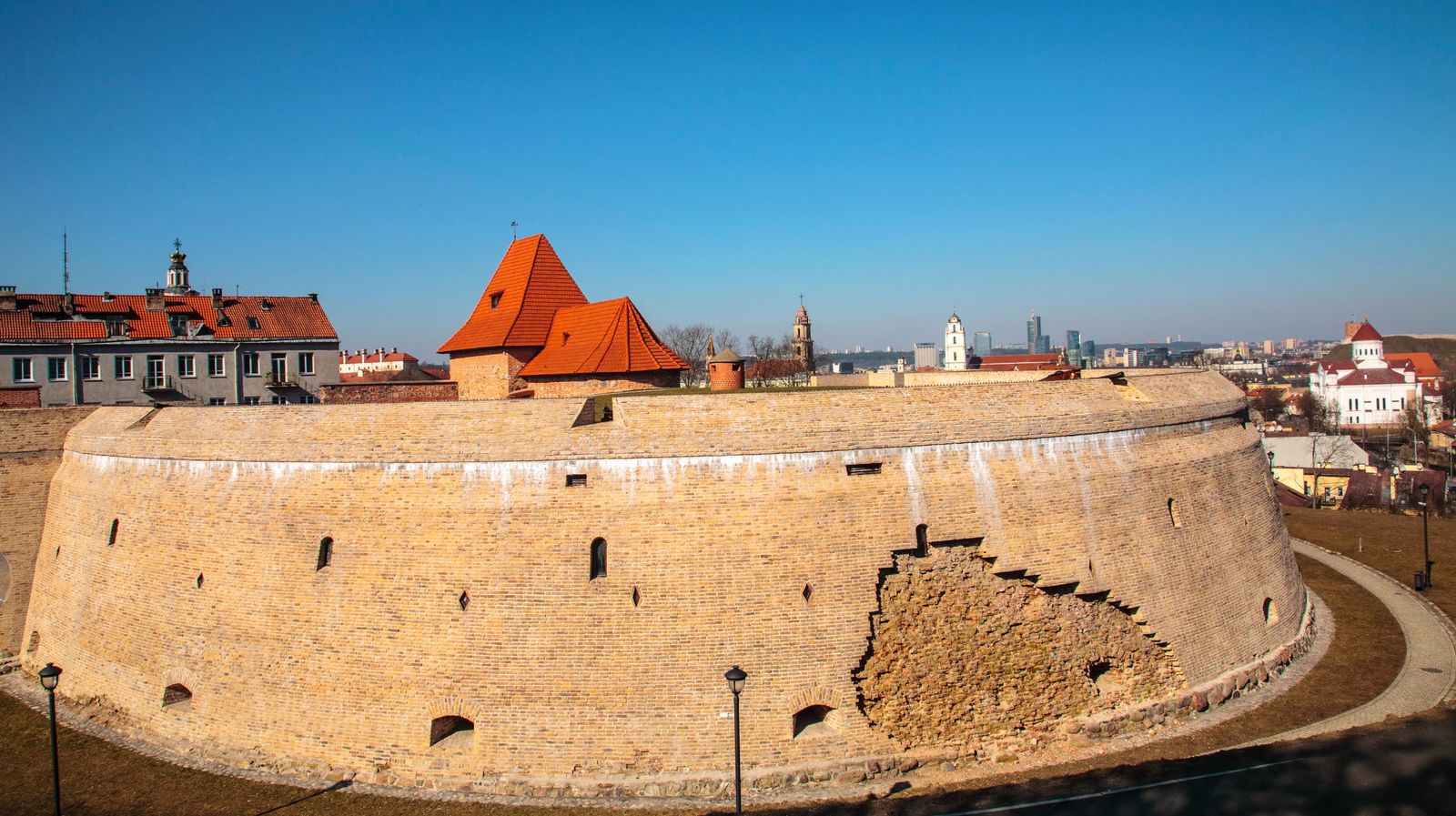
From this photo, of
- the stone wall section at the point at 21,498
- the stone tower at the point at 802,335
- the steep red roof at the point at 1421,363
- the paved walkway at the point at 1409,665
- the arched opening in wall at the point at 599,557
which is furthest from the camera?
the steep red roof at the point at 1421,363

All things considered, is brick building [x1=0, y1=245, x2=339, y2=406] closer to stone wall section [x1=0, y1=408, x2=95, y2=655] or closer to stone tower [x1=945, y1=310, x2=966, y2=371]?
stone wall section [x1=0, y1=408, x2=95, y2=655]

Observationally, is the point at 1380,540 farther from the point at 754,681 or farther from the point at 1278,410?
the point at 1278,410

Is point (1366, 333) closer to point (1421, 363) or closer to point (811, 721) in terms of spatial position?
point (1421, 363)

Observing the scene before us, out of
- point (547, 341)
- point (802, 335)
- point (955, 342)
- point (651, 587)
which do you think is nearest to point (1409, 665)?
point (651, 587)

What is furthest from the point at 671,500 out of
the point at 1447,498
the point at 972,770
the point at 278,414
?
the point at 1447,498

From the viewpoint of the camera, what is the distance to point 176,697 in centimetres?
1435

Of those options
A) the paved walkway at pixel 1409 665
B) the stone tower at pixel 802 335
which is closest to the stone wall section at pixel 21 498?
the paved walkway at pixel 1409 665

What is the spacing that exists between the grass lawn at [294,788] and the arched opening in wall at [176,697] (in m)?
0.84

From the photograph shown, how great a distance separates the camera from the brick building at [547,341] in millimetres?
21984

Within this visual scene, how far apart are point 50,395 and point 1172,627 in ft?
93.5

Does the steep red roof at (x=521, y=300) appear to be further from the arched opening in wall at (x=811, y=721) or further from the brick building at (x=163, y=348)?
the arched opening in wall at (x=811, y=721)

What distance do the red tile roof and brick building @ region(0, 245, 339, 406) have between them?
27 millimetres

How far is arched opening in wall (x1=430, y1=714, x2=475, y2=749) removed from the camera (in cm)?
1266

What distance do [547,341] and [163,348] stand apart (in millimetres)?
11646
